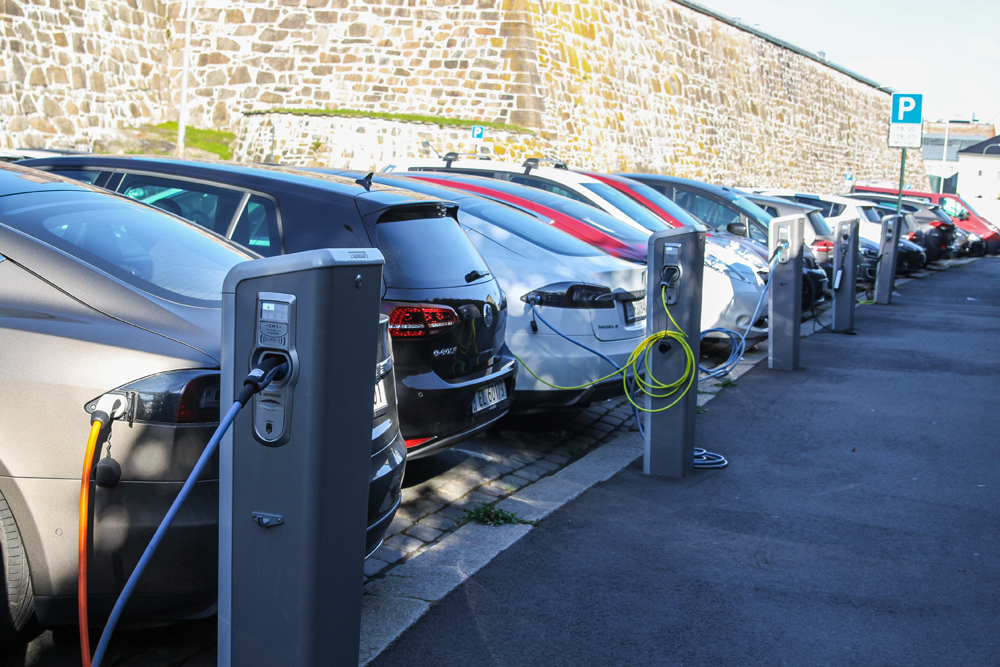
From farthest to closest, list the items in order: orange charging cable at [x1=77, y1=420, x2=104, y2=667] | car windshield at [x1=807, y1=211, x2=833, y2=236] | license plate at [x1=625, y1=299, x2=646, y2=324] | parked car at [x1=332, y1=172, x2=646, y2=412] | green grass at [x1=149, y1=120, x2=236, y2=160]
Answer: green grass at [x1=149, y1=120, x2=236, y2=160] < car windshield at [x1=807, y1=211, x2=833, y2=236] < license plate at [x1=625, y1=299, x2=646, y2=324] < parked car at [x1=332, y1=172, x2=646, y2=412] < orange charging cable at [x1=77, y1=420, x2=104, y2=667]

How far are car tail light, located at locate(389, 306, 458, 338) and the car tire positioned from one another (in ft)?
6.22

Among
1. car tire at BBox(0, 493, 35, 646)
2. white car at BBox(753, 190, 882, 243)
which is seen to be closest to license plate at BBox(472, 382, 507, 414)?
A: car tire at BBox(0, 493, 35, 646)

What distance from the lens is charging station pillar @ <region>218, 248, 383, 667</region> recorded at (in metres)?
2.40

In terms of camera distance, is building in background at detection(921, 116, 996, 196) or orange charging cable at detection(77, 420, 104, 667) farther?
building in background at detection(921, 116, 996, 196)

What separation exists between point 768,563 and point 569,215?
4069mm

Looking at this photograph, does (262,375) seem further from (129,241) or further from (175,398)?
(129,241)

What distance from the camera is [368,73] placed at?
2711 centimetres

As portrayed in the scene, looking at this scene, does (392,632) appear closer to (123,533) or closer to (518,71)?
(123,533)

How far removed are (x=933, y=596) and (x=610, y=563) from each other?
137 cm

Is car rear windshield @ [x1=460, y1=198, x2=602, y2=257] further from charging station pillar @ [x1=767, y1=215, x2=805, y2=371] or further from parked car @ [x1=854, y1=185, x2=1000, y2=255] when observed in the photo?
parked car @ [x1=854, y1=185, x2=1000, y2=255]

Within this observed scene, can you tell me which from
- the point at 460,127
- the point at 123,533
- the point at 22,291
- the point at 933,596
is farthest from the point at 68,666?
the point at 460,127

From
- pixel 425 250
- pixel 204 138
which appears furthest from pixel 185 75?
pixel 425 250

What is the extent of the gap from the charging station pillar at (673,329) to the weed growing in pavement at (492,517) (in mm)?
1250

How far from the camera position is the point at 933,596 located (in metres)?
3.95
